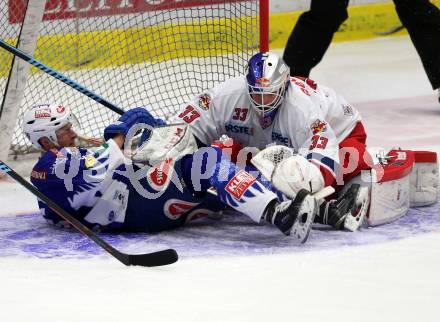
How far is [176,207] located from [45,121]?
0.53 metres

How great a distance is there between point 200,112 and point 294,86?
368 mm

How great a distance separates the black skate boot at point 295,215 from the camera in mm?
3760

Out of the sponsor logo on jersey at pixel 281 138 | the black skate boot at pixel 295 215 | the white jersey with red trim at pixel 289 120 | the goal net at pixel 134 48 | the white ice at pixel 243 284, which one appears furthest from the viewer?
the goal net at pixel 134 48

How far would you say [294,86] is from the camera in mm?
4172

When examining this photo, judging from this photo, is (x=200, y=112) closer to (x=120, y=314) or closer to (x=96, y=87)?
(x=120, y=314)

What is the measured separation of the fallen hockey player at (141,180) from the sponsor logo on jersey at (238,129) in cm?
20

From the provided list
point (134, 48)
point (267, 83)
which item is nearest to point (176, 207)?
point (267, 83)

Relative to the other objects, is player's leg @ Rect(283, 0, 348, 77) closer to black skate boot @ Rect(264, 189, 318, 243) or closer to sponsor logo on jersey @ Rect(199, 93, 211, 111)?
sponsor logo on jersey @ Rect(199, 93, 211, 111)

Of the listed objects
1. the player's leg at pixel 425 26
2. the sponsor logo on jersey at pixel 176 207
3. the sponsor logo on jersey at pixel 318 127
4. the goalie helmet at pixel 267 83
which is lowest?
the sponsor logo on jersey at pixel 176 207

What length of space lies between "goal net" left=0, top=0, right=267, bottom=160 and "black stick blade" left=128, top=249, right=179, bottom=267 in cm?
179

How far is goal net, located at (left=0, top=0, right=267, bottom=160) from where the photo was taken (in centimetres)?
543

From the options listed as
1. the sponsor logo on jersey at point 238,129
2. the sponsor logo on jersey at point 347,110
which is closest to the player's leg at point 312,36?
the sponsor logo on jersey at point 347,110

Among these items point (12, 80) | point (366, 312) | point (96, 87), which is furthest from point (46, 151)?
point (96, 87)

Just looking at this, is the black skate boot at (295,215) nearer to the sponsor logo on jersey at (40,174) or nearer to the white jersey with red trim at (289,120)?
the white jersey with red trim at (289,120)
